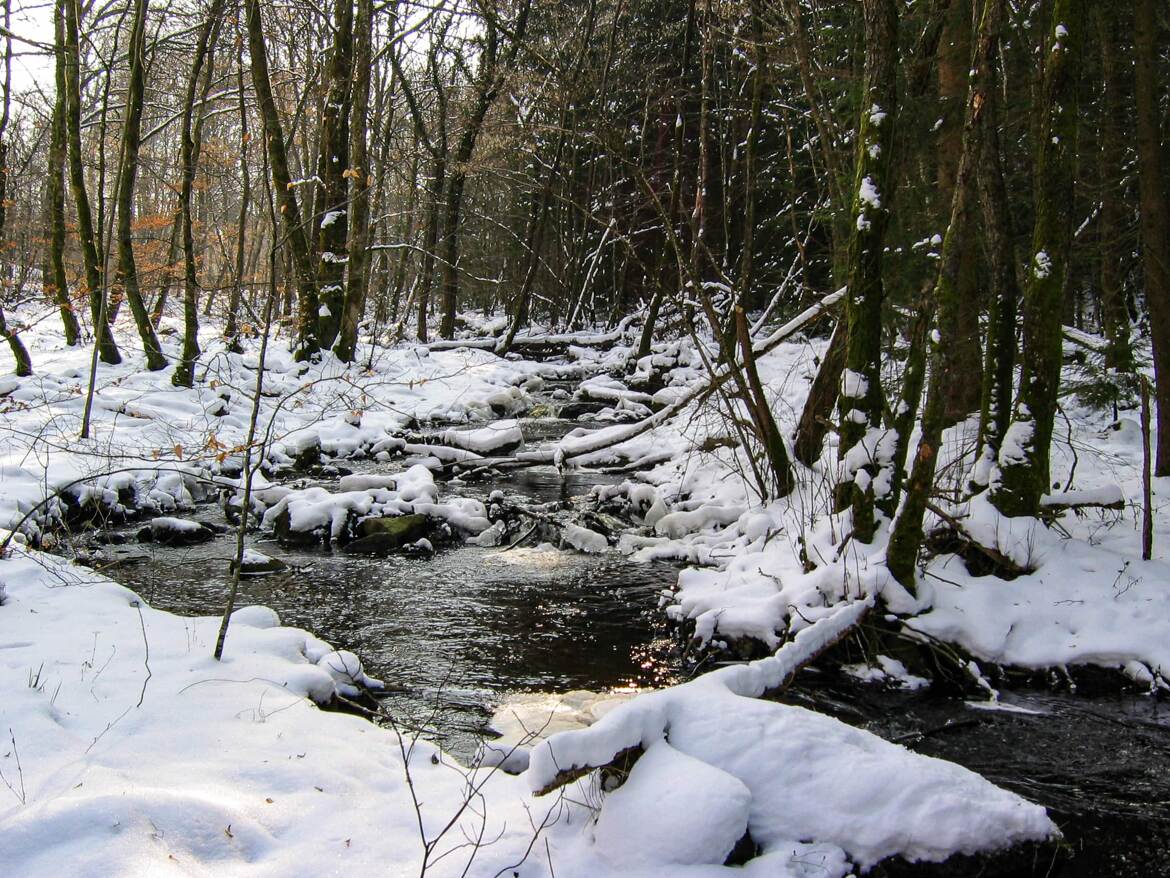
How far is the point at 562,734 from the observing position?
3.27m

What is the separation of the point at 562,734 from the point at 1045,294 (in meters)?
5.18

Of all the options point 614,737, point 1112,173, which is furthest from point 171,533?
point 1112,173

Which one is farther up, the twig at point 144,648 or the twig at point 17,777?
the twig at point 17,777

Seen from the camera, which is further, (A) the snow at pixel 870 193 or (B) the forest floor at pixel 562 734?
(A) the snow at pixel 870 193

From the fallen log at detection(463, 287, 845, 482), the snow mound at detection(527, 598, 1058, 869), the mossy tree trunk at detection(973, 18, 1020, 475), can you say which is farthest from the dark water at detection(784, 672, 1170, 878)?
the fallen log at detection(463, 287, 845, 482)

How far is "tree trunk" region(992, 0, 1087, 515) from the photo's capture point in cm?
604

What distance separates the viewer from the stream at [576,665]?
420cm

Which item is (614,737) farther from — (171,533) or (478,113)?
(478,113)

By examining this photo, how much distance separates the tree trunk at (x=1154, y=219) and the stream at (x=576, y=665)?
12.0 feet

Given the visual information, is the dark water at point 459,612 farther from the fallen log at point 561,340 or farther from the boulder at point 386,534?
the fallen log at point 561,340

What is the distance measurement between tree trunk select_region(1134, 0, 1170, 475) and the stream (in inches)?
145

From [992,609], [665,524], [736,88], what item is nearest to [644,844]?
[992,609]

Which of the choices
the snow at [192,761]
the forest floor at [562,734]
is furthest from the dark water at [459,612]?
the snow at [192,761]

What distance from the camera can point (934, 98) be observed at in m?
8.52
